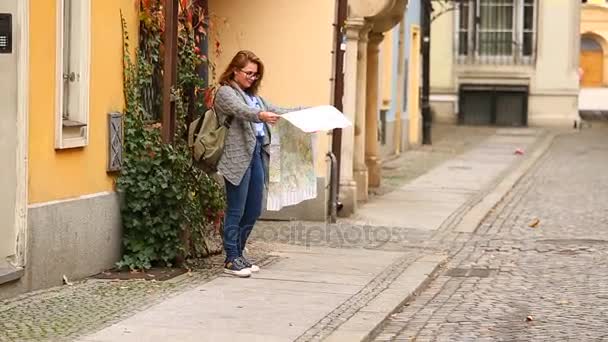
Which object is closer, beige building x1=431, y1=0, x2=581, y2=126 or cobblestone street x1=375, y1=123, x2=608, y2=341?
cobblestone street x1=375, y1=123, x2=608, y2=341

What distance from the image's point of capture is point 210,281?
31.6 feet

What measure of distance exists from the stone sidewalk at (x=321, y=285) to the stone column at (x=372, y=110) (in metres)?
1.02

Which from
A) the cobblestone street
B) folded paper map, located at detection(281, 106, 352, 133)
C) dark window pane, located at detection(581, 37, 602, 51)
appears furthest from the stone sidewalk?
dark window pane, located at detection(581, 37, 602, 51)

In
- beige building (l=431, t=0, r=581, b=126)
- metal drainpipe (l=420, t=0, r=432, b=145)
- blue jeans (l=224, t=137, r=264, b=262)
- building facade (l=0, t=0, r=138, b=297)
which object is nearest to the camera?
building facade (l=0, t=0, r=138, b=297)

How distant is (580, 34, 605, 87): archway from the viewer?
2381 inches

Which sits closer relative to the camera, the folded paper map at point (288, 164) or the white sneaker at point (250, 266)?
the white sneaker at point (250, 266)

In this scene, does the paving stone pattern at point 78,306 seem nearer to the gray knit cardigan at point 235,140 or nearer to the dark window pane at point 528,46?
the gray knit cardigan at point 235,140

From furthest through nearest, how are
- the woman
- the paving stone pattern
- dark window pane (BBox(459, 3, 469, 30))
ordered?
dark window pane (BBox(459, 3, 469, 30))
the woman
the paving stone pattern

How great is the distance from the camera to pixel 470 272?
10984 millimetres

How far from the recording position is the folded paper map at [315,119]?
383 inches

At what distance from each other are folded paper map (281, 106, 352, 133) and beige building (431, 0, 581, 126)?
26.7 m

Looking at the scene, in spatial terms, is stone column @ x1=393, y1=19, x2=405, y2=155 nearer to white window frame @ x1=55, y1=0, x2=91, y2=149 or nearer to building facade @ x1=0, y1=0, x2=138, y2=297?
building facade @ x1=0, y1=0, x2=138, y2=297

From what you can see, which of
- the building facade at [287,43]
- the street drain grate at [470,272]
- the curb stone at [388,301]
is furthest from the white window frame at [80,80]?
the building facade at [287,43]

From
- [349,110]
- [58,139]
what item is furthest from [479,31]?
[58,139]
